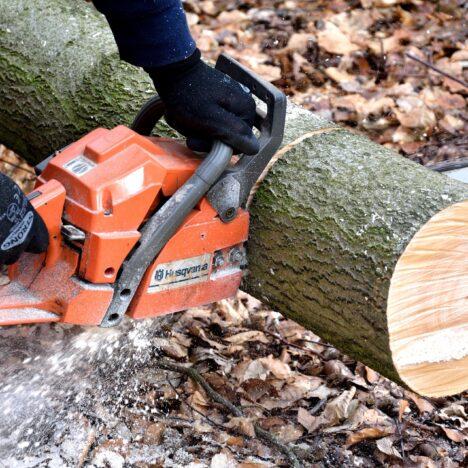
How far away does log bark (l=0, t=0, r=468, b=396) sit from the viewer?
2.48 meters

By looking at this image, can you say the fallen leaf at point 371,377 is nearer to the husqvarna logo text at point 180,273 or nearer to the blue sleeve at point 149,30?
the husqvarna logo text at point 180,273

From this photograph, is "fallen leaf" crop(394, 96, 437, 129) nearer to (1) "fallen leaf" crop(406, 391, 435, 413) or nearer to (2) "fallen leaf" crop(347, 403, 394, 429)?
(1) "fallen leaf" crop(406, 391, 435, 413)

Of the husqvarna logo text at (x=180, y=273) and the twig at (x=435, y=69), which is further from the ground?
the husqvarna logo text at (x=180, y=273)

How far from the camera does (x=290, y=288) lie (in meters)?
2.76

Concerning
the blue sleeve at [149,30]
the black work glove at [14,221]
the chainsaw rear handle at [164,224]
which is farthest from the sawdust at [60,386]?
the blue sleeve at [149,30]

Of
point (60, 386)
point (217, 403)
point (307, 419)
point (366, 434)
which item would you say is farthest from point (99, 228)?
point (366, 434)

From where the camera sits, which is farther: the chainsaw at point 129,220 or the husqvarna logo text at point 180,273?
the husqvarna logo text at point 180,273

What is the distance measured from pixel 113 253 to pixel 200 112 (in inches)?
22.1

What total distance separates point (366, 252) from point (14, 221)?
1.16 meters

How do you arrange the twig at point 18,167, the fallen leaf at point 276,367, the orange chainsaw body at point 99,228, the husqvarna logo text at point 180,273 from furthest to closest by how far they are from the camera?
the twig at point 18,167, the fallen leaf at point 276,367, the husqvarna logo text at point 180,273, the orange chainsaw body at point 99,228

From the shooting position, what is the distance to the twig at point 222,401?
2.83 meters

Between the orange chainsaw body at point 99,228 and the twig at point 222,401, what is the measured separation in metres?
0.66

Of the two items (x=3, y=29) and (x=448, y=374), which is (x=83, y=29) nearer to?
(x=3, y=29)

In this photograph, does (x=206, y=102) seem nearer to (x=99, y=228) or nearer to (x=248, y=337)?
(x=99, y=228)
